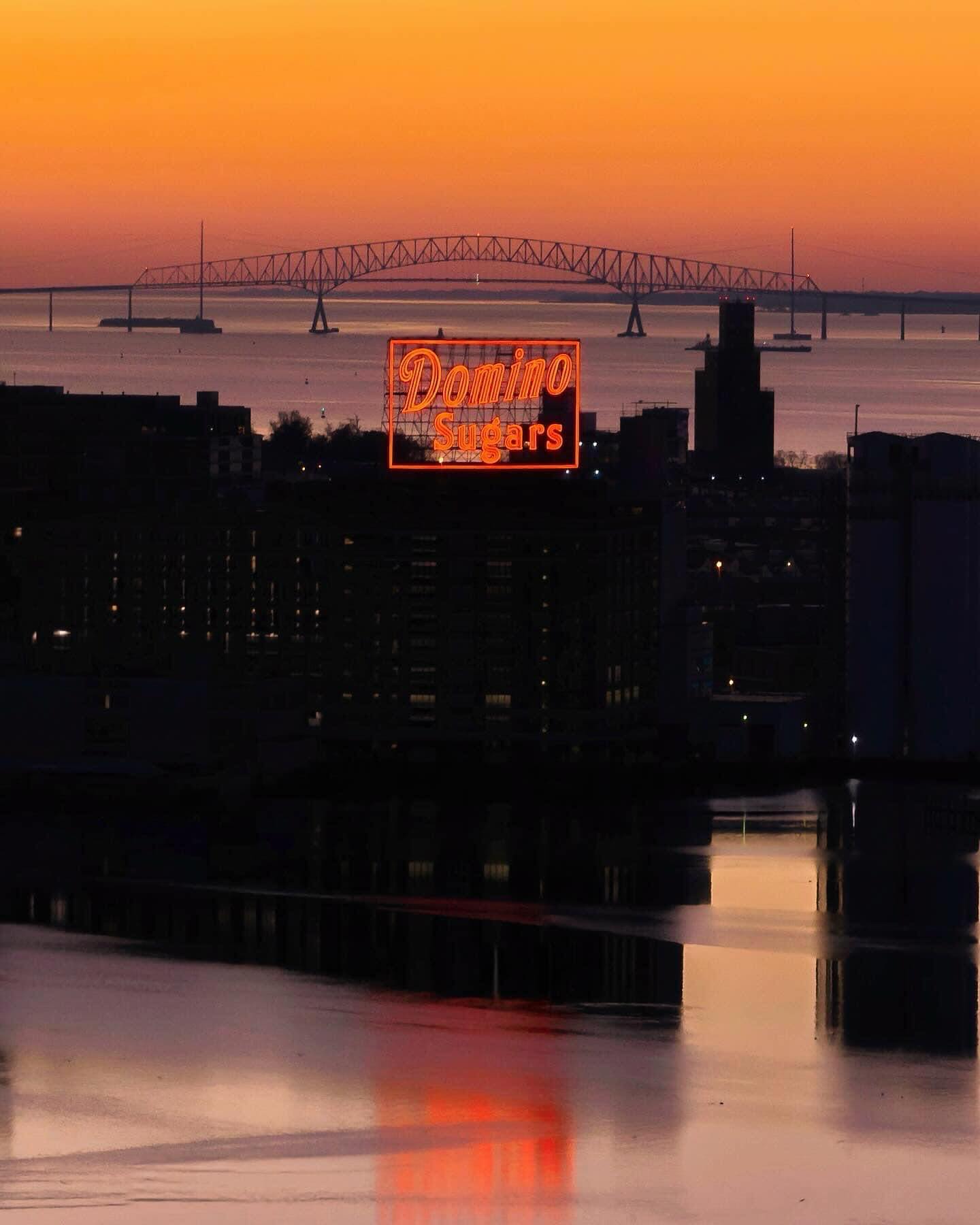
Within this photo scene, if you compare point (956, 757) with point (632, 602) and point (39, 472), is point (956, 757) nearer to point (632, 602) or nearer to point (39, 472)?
point (632, 602)

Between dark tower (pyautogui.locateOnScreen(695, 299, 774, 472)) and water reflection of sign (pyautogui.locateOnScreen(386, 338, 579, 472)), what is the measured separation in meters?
74.7

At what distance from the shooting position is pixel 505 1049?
35094 mm

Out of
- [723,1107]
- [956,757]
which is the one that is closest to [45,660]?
[956,757]

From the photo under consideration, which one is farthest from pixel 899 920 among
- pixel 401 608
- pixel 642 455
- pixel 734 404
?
pixel 734 404

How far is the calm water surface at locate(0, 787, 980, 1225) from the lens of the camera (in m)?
→ 27.9

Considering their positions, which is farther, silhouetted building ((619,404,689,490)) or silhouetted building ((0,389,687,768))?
silhouetted building ((619,404,689,490))

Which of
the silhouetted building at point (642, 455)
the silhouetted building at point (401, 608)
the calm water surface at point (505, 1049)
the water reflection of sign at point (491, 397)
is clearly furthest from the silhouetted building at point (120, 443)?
the calm water surface at point (505, 1049)

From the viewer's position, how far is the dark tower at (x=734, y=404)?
469 ft

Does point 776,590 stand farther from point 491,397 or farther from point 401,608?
point 491,397

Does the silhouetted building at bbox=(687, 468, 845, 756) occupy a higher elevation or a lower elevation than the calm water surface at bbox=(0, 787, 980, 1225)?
higher

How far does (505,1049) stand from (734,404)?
4570 inches

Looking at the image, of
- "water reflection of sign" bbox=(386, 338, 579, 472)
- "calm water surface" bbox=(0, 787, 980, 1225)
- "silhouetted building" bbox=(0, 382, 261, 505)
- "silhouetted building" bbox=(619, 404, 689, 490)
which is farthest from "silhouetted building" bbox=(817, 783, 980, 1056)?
"silhouetted building" bbox=(0, 382, 261, 505)

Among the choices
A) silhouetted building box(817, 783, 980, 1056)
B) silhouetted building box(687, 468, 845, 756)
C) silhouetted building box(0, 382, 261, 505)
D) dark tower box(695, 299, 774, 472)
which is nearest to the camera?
silhouetted building box(817, 783, 980, 1056)

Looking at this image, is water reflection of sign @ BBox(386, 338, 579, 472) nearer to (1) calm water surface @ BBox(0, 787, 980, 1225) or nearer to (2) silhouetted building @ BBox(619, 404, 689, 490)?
(1) calm water surface @ BBox(0, 787, 980, 1225)
